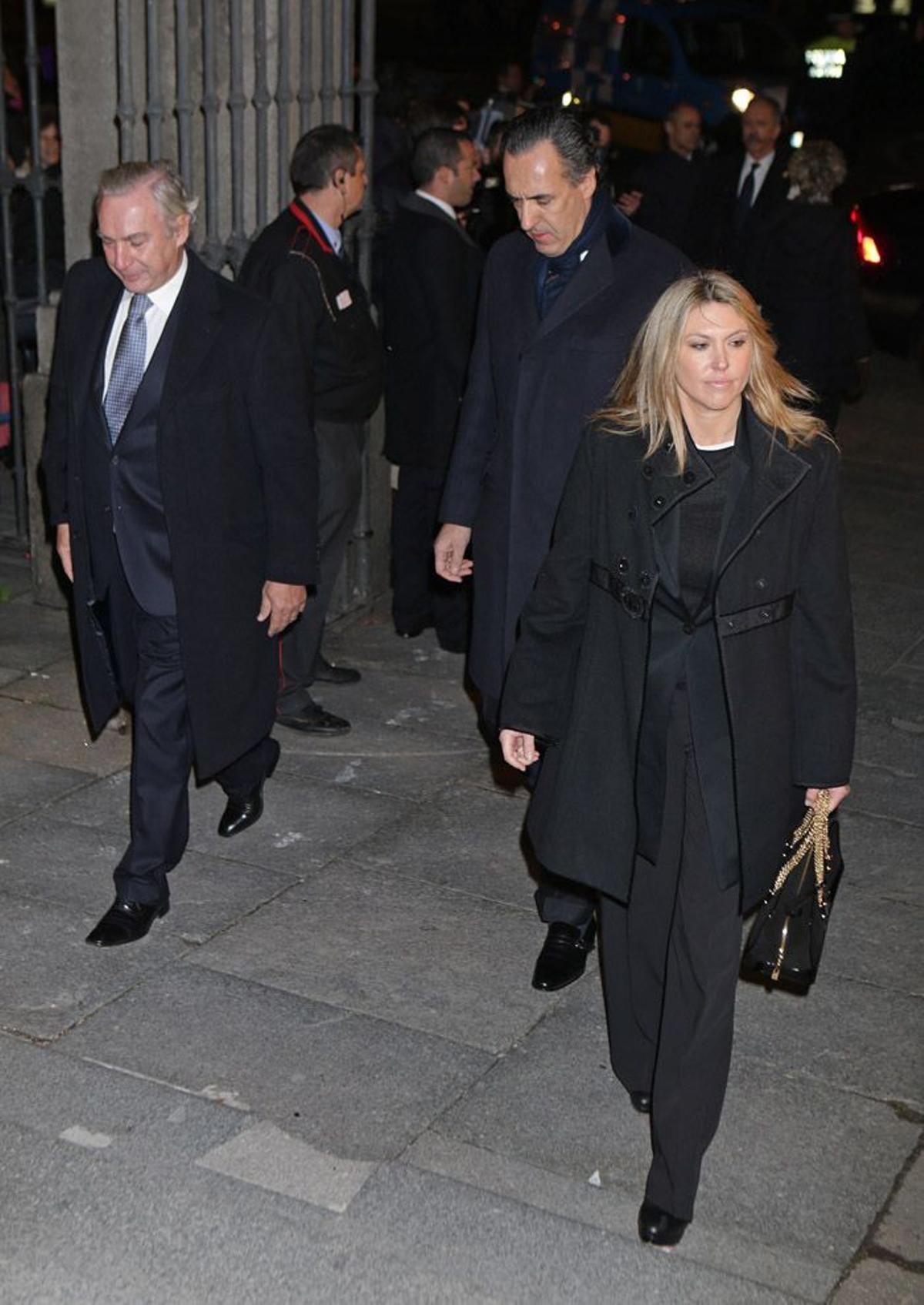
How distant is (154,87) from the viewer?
22.4 feet

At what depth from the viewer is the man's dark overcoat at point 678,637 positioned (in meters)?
3.79

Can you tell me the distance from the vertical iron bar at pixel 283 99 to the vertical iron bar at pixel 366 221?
12.7 inches

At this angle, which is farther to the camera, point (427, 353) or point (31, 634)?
point (31, 634)

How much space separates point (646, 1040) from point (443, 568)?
5.34 ft

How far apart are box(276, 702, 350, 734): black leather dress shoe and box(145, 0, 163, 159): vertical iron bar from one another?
83.3 inches

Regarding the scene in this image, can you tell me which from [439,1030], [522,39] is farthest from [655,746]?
[522,39]

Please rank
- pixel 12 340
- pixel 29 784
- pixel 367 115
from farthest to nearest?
pixel 12 340
pixel 367 115
pixel 29 784

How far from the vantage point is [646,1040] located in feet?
14.4

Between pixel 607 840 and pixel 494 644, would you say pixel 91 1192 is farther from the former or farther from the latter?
pixel 494 644

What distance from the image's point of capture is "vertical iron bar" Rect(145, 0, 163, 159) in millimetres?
6746

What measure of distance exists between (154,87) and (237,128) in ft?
1.41

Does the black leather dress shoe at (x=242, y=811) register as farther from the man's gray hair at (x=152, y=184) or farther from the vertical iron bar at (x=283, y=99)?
the vertical iron bar at (x=283, y=99)

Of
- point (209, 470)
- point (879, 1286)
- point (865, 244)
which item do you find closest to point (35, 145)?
point (209, 470)

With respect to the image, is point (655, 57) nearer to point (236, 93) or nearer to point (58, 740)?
point (236, 93)
